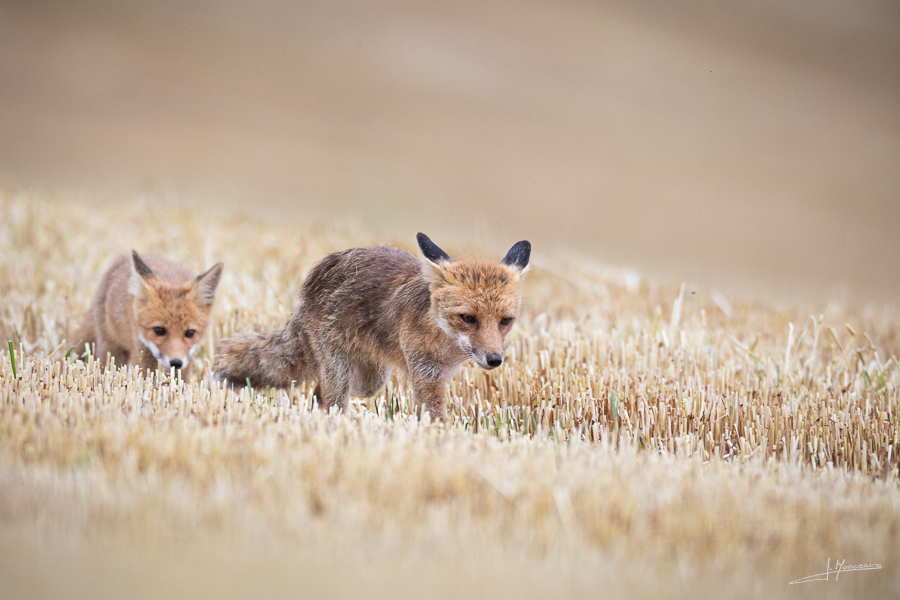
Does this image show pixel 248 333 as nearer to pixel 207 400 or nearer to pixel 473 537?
pixel 207 400

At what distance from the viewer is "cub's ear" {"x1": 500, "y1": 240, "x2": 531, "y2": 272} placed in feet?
17.4

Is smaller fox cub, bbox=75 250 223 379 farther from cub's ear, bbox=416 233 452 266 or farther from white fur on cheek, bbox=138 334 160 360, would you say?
cub's ear, bbox=416 233 452 266

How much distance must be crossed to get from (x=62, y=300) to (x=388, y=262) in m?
4.30

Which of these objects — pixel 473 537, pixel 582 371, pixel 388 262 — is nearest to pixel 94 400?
pixel 388 262

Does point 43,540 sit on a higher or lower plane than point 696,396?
lower

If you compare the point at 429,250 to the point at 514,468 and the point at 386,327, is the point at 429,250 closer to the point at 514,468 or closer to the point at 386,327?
the point at 386,327

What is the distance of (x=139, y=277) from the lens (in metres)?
6.47

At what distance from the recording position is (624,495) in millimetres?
3391

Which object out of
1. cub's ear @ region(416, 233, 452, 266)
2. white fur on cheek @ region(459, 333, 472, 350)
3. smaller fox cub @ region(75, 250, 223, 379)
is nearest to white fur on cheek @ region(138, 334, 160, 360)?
smaller fox cub @ region(75, 250, 223, 379)

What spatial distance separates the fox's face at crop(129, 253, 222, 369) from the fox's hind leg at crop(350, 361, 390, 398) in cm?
156

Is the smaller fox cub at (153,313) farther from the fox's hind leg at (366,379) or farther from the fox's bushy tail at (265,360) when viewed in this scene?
the fox's hind leg at (366,379)

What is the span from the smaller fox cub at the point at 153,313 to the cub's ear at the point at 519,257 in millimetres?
2799

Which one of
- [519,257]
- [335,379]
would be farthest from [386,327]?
[519,257]

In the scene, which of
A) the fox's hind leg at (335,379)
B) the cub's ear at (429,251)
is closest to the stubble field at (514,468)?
the fox's hind leg at (335,379)
